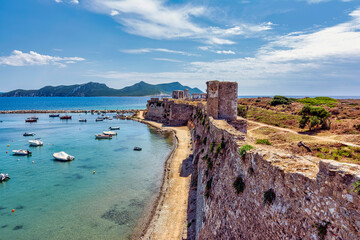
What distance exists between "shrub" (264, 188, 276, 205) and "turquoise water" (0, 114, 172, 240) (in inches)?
464

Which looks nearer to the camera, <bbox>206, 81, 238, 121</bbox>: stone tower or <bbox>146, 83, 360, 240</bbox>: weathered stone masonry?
<bbox>146, 83, 360, 240</bbox>: weathered stone masonry

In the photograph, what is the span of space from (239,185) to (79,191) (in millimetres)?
18570

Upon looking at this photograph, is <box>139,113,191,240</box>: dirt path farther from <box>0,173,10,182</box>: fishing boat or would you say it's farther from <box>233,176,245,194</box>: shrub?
<box>0,173,10,182</box>: fishing boat

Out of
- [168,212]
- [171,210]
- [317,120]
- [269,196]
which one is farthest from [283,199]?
[317,120]

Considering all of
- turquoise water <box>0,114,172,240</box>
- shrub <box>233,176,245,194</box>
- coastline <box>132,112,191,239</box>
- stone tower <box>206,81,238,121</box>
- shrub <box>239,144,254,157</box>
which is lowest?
turquoise water <box>0,114,172,240</box>

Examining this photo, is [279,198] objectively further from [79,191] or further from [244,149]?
[79,191]

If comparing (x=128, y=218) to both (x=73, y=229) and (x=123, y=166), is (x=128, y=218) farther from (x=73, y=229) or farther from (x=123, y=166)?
(x=123, y=166)

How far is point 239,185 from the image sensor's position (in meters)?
7.78

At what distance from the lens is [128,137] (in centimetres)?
4634

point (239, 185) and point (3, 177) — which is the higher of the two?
point (239, 185)

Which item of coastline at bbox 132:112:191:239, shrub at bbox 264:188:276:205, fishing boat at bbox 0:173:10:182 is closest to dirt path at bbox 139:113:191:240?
coastline at bbox 132:112:191:239

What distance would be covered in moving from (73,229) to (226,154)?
1252cm

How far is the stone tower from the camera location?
1928cm

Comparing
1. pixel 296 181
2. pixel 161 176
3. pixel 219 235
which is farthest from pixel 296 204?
pixel 161 176
